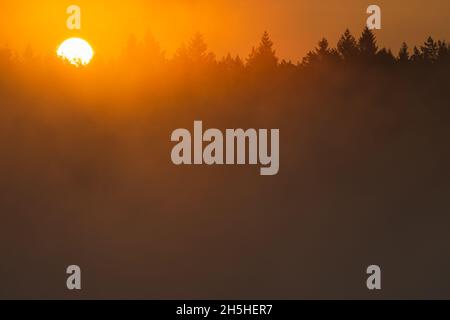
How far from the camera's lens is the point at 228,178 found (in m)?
17.3

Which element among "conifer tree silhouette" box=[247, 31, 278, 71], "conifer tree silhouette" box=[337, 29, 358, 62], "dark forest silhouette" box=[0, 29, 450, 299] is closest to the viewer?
"dark forest silhouette" box=[0, 29, 450, 299]

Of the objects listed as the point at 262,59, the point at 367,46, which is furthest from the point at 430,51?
the point at 262,59

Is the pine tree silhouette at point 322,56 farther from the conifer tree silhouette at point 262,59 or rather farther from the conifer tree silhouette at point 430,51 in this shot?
the conifer tree silhouette at point 430,51

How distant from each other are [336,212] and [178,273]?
390 cm

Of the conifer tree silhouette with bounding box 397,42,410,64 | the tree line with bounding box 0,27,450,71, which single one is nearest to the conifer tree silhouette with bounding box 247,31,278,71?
the tree line with bounding box 0,27,450,71

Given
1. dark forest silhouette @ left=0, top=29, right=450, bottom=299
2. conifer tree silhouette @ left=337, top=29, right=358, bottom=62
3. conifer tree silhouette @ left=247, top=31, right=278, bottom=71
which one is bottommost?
dark forest silhouette @ left=0, top=29, right=450, bottom=299

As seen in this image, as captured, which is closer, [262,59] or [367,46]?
[262,59]

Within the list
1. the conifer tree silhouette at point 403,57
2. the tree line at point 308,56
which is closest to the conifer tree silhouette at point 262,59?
the tree line at point 308,56

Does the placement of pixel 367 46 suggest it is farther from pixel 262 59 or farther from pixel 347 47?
pixel 262 59

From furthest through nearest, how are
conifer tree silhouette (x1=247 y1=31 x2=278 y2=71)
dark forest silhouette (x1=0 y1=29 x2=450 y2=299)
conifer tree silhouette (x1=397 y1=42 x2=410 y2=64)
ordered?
conifer tree silhouette (x1=397 y1=42 x2=410 y2=64) < conifer tree silhouette (x1=247 y1=31 x2=278 y2=71) < dark forest silhouette (x1=0 y1=29 x2=450 y2=299)

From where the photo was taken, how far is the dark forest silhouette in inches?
623

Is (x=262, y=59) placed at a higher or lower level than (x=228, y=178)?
higher

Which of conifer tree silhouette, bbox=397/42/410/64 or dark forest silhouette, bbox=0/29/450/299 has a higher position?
conifer tree silhouette, bbox=397/42/410/64

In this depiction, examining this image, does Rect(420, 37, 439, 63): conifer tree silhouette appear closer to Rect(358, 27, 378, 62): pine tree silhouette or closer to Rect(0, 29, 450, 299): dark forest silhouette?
Rect(0, 29, 450, 299): dark forest silhouette
